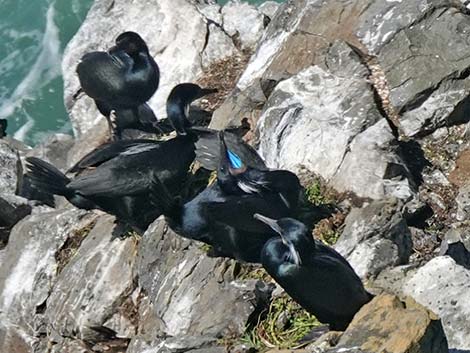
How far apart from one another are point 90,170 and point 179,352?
3836 mm

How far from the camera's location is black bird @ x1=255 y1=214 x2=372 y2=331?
8703 millimetres

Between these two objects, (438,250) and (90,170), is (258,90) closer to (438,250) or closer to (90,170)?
(90,170)

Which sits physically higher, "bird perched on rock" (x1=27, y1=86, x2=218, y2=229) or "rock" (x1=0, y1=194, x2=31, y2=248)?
"bird perched on rock" (x1=27, y1=86, x2=218, y2=229)

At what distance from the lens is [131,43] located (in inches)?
540

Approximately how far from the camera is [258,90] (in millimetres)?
13617

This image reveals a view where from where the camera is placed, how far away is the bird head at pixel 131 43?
1370 centimetres

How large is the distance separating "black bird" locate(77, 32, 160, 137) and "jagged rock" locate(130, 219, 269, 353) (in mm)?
2528

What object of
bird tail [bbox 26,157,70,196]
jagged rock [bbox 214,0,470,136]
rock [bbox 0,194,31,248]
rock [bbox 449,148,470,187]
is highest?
jagged rock [bbox 214,0,470,136]

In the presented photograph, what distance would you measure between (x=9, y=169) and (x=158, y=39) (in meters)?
2.64

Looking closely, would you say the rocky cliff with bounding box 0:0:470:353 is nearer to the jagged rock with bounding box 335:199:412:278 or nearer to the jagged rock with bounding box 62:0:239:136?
the jagged rock with bounding box 335:199:412:278

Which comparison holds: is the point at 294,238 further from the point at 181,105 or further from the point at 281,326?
A: the point at 181,105

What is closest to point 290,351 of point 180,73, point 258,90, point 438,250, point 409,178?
point 438,250

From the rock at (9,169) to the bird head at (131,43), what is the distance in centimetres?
341

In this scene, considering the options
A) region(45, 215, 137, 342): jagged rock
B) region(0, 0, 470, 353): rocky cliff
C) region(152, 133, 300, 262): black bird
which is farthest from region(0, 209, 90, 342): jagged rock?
region(152, 133, 300, 262): black bird
